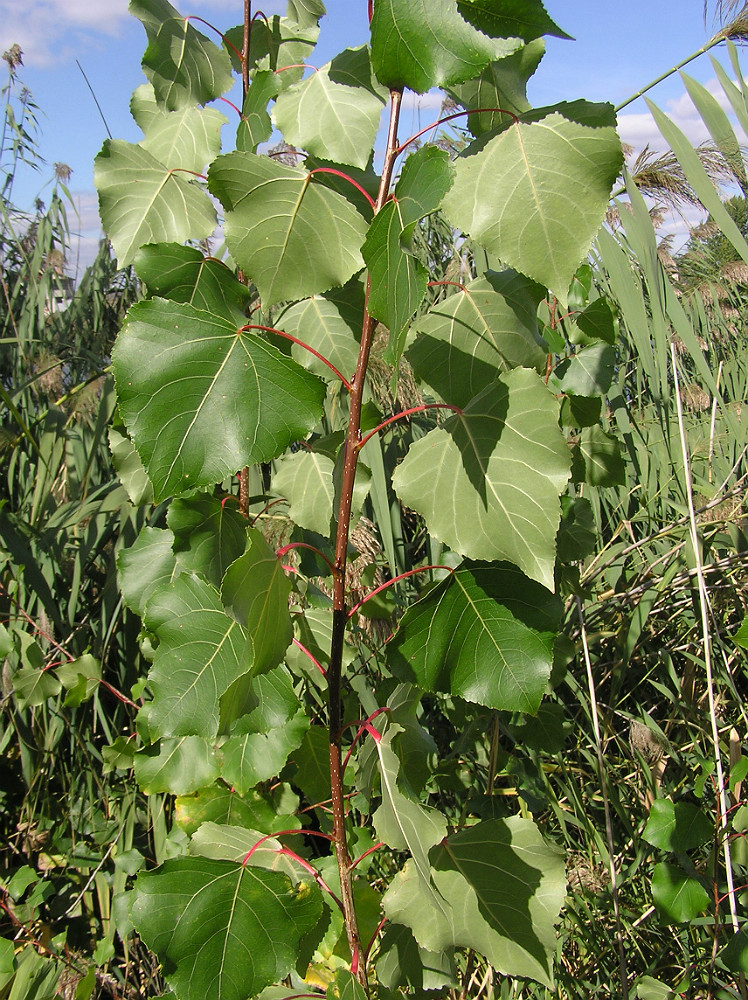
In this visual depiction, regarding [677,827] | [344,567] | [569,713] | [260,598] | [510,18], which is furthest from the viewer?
[569,713]

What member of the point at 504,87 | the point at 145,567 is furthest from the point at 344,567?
the point at 504,87

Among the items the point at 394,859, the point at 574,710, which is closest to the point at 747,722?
the point at 574,710

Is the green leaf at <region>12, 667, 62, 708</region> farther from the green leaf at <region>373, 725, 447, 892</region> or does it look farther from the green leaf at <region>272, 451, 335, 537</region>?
the green leaf at <region>373, 725, 447, 892</region>

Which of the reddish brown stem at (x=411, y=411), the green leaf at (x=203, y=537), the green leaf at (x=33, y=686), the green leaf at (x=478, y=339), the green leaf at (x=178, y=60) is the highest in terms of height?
the green leaf at (x=178, y=60)

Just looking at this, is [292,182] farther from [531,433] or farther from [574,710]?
[574,710]

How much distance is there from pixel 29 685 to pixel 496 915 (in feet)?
2.90

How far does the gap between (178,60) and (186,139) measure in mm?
86

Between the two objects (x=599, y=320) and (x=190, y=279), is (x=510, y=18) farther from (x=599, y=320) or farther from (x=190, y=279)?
(x=599, y=320)

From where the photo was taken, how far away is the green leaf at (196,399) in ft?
1.93

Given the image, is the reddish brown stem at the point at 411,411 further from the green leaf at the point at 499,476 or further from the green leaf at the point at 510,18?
the green leaf at the point at 510,18

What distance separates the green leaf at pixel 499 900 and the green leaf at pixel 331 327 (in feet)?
1.77

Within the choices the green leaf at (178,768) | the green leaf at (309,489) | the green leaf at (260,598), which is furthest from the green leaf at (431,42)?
the green leaf at (178,768)

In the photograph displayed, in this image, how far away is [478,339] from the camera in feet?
2.35

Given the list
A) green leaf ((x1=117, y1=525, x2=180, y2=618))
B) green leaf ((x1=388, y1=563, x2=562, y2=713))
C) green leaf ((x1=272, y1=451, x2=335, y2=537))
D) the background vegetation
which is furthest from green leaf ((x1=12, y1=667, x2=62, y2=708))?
green leaf ((x1=388, y1=563, x2=562, y2=713))
